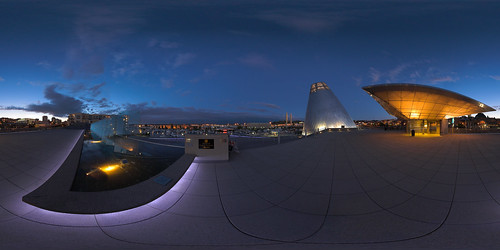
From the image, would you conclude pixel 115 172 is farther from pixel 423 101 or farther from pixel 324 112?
pixel 324 112

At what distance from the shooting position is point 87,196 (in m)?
4.59

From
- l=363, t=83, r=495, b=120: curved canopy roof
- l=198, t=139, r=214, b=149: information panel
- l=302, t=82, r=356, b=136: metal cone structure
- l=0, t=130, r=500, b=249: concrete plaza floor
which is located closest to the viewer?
l=0, t=130, r=500, b=249: concrete plaza floor

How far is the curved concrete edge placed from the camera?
4195 mm

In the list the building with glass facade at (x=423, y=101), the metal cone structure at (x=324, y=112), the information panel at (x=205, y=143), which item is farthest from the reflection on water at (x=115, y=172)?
the metal cone structure at (x=324, y=112)

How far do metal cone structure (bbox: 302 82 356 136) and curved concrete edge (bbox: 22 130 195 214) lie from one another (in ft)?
85.4

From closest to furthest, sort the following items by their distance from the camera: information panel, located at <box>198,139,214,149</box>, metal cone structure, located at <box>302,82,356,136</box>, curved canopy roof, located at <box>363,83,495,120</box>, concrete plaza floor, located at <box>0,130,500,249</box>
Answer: concrete plaza floor, located at <box>0,130,500,249</box> < information panel, located at <box>198,139,214,149</box> < curved canopy roof, located at <box>363,83,495,120</box> < metal cone structure, located at <box>302,82,356,136</box>

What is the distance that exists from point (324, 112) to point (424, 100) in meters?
16.3

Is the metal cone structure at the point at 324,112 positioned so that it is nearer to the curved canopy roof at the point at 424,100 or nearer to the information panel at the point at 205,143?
the curved canopy roof at the point at 424,100

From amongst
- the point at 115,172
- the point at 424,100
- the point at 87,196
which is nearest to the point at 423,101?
the point at 424,100

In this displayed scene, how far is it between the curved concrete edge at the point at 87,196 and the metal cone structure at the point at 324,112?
1025 inches

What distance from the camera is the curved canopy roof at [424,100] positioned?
1155cm

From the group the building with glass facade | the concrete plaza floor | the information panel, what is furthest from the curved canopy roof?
the information panel

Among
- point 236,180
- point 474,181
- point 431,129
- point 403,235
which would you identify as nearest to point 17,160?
point 236,180

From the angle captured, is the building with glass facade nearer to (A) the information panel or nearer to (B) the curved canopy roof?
(B) the curved canopy roof
